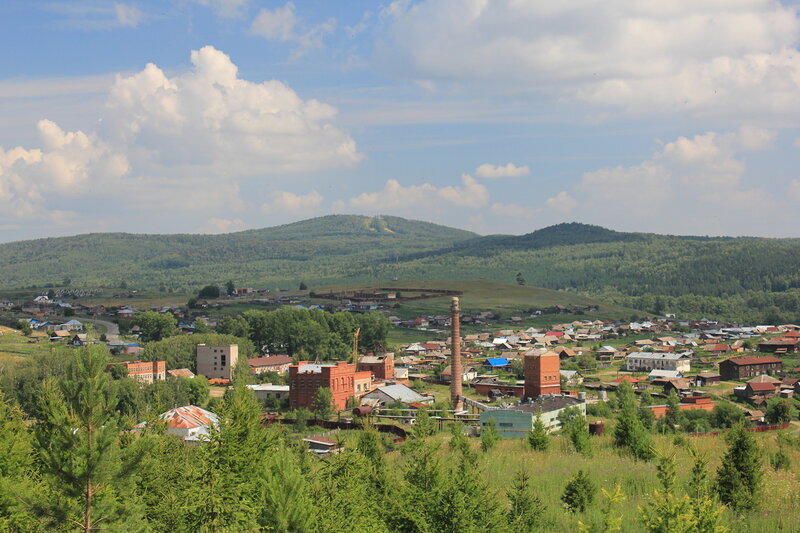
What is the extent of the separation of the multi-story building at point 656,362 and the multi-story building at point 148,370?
49290 mm

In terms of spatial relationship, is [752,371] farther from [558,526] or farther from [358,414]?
[558,526]

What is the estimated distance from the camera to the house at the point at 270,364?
88250 mm

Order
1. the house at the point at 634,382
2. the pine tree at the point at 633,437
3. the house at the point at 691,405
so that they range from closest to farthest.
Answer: the pine tree at the point at 633,437 < the house at the point at 691,405 < the house at the point at 634,382

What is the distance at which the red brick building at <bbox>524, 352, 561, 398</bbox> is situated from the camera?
224ft

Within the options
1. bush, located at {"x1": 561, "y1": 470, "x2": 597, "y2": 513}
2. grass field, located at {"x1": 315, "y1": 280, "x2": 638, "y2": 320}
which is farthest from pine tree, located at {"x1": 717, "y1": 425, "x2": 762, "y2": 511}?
grass field, located at {"x1": 315, "y1": 280, "x2": 638, "y2": 320}

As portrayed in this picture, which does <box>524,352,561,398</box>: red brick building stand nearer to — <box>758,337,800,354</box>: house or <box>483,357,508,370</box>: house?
<box>483,357,508,370</box>: house

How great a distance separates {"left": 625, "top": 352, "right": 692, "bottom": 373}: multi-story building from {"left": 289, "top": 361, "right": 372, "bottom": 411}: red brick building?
35.8m

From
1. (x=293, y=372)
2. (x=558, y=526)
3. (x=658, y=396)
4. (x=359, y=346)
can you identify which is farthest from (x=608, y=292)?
(x=558, y=526)

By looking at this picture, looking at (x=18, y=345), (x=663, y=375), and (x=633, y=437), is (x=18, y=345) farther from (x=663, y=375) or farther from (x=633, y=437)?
(x=633, y=437)

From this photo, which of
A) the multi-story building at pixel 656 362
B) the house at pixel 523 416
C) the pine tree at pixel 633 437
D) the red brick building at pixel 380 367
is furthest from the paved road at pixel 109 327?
the pine tree at pixel 633 437

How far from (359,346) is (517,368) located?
26.2 m

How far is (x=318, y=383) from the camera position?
6850 centimetres

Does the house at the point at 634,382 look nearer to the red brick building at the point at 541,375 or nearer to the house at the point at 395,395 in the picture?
the red brick building at the point at 541,375

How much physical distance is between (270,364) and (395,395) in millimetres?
25295
